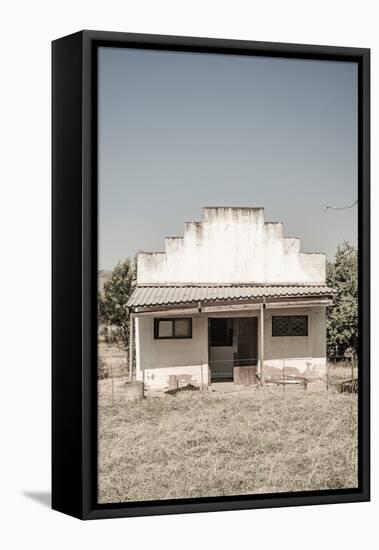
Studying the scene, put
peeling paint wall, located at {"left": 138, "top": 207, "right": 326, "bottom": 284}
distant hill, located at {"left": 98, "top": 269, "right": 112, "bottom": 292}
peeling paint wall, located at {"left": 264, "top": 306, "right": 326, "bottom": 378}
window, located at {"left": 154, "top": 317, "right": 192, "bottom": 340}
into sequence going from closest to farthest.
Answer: distant hill, located at {"left": 98, "top": 269, "right": 112, "bottom": 292}, peeling paint wall, located at {"left": 138, "top": 207, "right": 326, "bottom": 284}, window, located at {"left": 154, "top": 317, "right": 192, "bottom": 340}, peeling paint wall, located at {"left": 264, "top": 306, "right": 326, "bottom": 378}

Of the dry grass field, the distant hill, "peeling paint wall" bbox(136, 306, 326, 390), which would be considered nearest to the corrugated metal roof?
"peeling paint wall" bbox(136, 306, 326, 390)

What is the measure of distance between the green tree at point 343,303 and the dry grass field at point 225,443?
383 mm

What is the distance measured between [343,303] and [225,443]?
143 cm

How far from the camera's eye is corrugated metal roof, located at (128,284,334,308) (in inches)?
428

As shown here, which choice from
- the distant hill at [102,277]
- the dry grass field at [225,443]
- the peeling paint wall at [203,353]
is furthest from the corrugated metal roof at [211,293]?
the dry grass field at [225,443]

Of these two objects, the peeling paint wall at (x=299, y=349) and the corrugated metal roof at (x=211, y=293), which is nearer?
the corrugated metal roof at (x=211, y=293)

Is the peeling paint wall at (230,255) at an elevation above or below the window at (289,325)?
above

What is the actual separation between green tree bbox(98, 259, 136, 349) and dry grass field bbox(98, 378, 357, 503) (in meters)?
0.39

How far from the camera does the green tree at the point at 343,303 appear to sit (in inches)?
446

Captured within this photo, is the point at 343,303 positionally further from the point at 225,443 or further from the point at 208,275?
the point at 225,443

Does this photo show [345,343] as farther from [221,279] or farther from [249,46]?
[249,46]

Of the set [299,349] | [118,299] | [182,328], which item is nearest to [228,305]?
[182,328]

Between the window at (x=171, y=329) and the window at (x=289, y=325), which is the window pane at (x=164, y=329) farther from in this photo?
the window at (x=289, y=325)

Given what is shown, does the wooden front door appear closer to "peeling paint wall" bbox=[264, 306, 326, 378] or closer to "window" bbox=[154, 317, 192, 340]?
"peeling paint wall" bbox=[264, 306, 326, 378]
